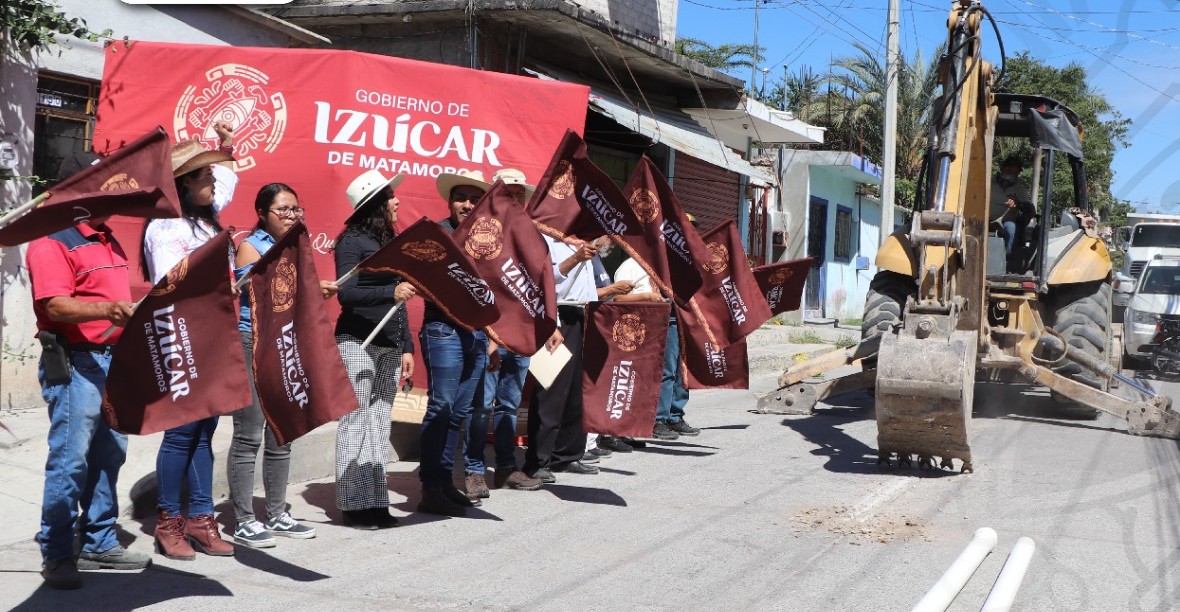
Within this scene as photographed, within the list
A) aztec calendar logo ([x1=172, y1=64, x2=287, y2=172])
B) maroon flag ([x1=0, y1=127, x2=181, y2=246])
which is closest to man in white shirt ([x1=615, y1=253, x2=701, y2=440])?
aztec calendar logo ([x1=172, y1=64, x2=287, y2=172])

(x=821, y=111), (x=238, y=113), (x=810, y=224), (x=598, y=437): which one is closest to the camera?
(x=598, y=437)

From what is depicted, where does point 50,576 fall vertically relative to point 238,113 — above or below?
below

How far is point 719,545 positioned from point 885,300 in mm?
5777

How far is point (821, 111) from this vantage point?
3481cm

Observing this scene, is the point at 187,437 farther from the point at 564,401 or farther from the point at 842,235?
the point at 842,235

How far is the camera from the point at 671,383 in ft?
30.9

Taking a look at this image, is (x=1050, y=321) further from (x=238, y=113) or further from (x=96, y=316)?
(x=96, y=316)

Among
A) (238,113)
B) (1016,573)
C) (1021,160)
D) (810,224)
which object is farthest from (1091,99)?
(1016,573)

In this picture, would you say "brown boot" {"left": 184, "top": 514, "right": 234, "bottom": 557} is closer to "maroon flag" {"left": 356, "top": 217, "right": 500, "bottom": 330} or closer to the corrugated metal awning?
"maroon flag" {"left": 356, "top": 217, "right": 500, "bottom": 330}

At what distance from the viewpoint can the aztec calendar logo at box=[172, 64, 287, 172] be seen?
9602 millimetres

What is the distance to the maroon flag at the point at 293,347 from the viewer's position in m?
4.91

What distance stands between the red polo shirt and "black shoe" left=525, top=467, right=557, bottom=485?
3188 mm

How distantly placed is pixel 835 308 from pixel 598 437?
21.8m

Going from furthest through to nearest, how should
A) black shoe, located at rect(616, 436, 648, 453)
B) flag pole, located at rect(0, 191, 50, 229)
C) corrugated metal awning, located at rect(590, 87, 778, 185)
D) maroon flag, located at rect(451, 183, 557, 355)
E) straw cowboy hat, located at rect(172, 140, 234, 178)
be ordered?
corrugated metal awning, located at rect(590, 87, 778, 185) < black shoe, located at rect(616, 436, 648, 453) < maroon flag, located at rect(451, 183, 557, 355) < straw cowboy hat, located at rect(172, 140, 234, 178) < flag pole, located at rect(0, 191, 50, 229)
